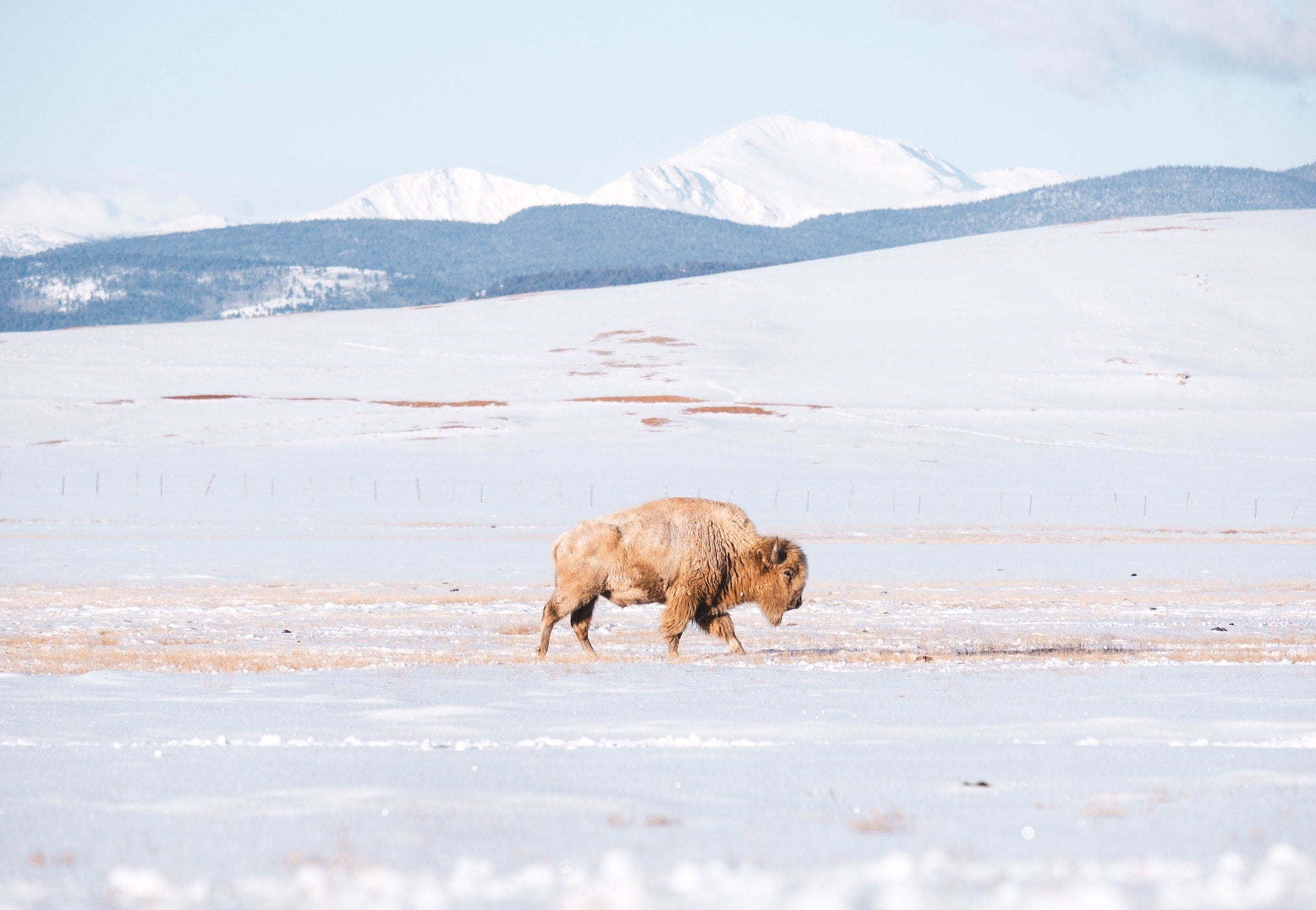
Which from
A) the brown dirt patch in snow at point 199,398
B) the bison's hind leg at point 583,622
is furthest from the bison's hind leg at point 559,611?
the brown dirt patch in snow at point 199,398

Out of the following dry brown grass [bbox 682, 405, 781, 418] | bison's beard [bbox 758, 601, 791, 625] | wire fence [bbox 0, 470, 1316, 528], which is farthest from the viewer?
dry brown grass [bbox 682, 405, 781, 418]

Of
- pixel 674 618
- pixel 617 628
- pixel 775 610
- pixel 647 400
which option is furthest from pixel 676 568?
pixel 647 400

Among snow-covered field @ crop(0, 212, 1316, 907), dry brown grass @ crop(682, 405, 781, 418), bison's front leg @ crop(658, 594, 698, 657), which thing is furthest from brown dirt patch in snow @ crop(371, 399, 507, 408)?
bison's front leg @ crop(658, 594, 698, 657)

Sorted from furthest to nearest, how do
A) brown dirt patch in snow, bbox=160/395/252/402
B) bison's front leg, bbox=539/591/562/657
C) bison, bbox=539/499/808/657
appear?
brown dirt patch in snow, bbox=160/395/252/402 < bison's front leg, bbox=539/591/562/657 < bison, bbox=539/499/808/657

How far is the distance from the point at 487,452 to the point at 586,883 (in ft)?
188

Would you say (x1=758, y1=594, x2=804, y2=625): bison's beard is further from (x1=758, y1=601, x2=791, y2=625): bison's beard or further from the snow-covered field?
the snow-covered field

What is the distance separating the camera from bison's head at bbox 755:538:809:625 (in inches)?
589

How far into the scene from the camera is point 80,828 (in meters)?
6.04

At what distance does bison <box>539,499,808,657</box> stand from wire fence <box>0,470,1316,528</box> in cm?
2694

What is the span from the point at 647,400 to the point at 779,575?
61.5 meters

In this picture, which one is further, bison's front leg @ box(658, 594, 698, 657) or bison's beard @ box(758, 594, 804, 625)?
bison's beard @ box(758, 594, 804, 625)

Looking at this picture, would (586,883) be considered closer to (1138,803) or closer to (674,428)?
(1138,803)

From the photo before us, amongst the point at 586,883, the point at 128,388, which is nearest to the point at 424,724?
the point at 586,883

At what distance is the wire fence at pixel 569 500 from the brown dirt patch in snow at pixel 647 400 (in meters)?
21.6
